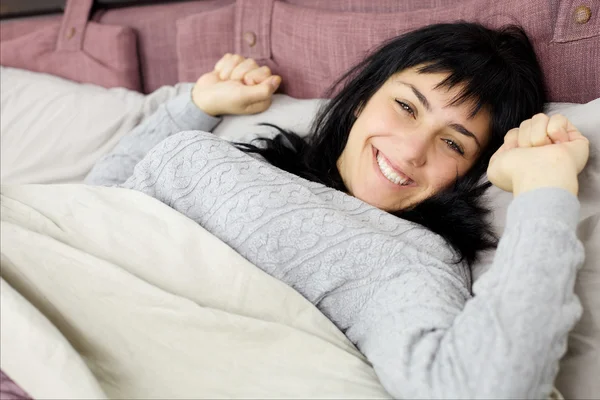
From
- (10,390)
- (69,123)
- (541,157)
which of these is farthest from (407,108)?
(69,123)

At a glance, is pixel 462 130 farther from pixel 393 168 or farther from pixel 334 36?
pixel 334 36

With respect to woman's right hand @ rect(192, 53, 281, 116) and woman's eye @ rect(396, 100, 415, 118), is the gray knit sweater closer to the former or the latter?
woman's eye @ rect(396, 100, 415, 118)

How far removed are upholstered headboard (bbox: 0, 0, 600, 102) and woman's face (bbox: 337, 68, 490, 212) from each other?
0.20 metres

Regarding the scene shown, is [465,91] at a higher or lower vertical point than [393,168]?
higher

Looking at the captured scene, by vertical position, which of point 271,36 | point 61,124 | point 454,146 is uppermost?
point 271,36

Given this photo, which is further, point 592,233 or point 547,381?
point 592,233

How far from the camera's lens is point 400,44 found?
3.76 ft

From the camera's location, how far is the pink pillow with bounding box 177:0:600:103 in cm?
103

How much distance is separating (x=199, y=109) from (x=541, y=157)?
853 millimetres

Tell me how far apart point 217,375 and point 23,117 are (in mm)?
1211

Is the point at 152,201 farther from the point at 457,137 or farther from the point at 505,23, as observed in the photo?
the point at 505,23

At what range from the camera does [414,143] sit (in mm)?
999

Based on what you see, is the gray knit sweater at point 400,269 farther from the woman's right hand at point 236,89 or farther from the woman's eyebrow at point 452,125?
the woman's right hand at point 236,89

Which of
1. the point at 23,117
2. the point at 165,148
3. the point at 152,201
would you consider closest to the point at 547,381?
the point at 152,201
